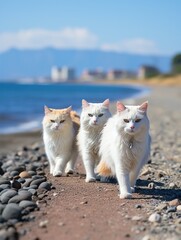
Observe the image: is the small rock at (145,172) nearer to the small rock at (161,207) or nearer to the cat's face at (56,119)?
the cat's face at (56,119)

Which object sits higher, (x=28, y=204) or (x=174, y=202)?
(x=28, y=204)

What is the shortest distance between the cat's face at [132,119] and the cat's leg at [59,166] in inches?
Result: 72.9

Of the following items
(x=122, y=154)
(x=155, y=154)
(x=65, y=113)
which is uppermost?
(x=65, y=113)

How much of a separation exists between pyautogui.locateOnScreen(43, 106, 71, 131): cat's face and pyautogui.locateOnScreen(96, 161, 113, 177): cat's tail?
91 centimetres

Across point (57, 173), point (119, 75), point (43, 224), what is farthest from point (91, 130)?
point (119, 75)

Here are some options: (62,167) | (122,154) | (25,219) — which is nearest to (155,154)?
(62,167)

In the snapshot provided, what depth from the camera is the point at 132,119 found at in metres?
5.71

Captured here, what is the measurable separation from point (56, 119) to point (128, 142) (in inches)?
62.1

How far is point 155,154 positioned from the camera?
10.2 m

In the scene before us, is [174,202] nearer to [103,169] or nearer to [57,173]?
[103,169]

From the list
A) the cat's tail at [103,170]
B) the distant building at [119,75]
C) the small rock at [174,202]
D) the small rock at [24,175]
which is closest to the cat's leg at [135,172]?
the cat's tail at [103,170]

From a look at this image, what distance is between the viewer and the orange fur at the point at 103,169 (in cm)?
666

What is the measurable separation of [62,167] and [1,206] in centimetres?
227

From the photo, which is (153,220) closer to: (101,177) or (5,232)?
(5,232)
